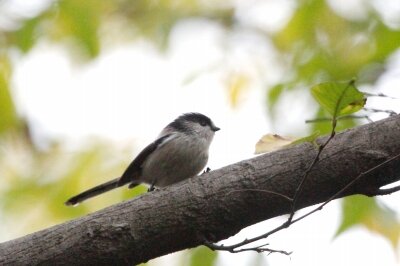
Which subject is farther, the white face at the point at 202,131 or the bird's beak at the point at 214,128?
the bird's beak at the point at 214,128

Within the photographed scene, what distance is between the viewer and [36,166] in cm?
409

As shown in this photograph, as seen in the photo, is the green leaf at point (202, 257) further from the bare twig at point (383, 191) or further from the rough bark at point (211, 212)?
the bare twig at point (383, 191)

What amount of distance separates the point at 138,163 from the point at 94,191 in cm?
37

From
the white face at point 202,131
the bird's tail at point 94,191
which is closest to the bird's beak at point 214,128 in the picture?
the white face at point 202,131

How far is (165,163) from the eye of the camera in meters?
4.09

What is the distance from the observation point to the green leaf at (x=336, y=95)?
6.46 feet

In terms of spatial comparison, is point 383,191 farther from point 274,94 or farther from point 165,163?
point 165,163

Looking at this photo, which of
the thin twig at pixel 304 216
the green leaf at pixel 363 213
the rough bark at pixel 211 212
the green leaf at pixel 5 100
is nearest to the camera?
the thin twig at pixel 304 216

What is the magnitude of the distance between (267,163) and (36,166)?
1947 mm

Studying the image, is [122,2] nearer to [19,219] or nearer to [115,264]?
[19,219]

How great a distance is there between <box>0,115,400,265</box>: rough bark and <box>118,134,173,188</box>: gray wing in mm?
1380

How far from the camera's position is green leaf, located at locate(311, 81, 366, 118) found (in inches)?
77.5

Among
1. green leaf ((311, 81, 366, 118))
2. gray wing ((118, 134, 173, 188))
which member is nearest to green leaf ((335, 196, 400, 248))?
green leaf ((311, 81, 366, 118))

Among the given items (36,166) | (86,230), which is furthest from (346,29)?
(36,166)
